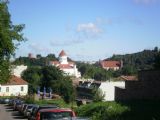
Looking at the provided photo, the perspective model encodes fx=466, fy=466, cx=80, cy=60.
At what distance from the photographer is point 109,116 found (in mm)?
30266

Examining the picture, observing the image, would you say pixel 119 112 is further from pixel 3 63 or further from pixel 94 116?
pixel 3 63

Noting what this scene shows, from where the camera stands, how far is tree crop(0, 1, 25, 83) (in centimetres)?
3566

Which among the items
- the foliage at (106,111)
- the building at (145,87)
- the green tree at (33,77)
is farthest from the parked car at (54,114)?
the green tree at (33,77)

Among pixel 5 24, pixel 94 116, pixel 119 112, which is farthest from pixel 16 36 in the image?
pixel 119 112

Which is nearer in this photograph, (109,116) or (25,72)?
(109,116)

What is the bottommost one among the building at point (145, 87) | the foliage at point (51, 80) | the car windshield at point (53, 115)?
the car windshield at point (53, 115)

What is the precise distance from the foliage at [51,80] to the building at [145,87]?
50065 millimetres

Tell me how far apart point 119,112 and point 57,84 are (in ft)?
250

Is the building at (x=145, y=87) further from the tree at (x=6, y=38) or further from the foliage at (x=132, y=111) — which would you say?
the tree at (x=6, y=38)

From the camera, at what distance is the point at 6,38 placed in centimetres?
3550

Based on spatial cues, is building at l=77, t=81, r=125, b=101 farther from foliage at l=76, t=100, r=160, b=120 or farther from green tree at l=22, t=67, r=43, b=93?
foliage at l=76, t=100, r=160, b=120

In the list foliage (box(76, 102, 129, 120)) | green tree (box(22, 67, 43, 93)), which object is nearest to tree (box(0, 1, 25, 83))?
foliage (box(76, 102, 129, 120))

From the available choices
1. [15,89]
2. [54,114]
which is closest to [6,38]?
[54,114]

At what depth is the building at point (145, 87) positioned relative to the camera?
30.6m
